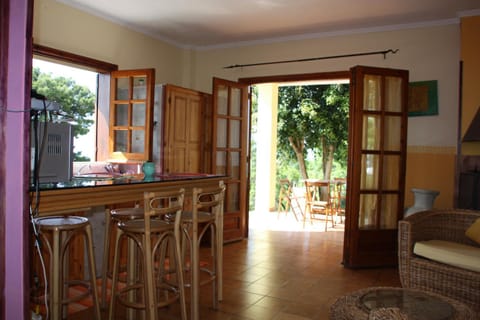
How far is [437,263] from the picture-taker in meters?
3.15

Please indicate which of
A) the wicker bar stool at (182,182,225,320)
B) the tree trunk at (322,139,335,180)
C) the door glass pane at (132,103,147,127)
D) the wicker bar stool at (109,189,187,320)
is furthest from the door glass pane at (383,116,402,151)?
the tree trunk at (322,139,335,180)

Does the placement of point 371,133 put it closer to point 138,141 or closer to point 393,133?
point 393,133

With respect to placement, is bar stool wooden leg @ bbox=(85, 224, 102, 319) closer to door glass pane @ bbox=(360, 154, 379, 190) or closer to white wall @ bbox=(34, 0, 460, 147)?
white wall @ bbox=(34, 0, 460, 147)

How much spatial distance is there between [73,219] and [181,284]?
834mm

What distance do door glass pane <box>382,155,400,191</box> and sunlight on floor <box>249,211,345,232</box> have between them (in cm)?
229

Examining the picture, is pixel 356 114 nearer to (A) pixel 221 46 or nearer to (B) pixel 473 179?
(B) pixel 473 179

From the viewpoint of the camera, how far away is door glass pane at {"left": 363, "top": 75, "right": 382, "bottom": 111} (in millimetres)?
4641

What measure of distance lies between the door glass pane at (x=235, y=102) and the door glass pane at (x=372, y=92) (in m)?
1.94

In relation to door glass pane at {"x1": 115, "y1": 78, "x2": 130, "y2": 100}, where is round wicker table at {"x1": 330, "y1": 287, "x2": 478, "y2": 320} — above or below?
below

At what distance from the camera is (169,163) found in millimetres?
5148

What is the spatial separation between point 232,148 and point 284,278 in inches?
90.5

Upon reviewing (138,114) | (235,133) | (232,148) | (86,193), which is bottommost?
(86,193)

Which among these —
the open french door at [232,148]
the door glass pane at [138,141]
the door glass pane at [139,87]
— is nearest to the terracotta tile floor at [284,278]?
the open french door at [232,148]

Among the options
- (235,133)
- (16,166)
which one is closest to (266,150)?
(235,133)
